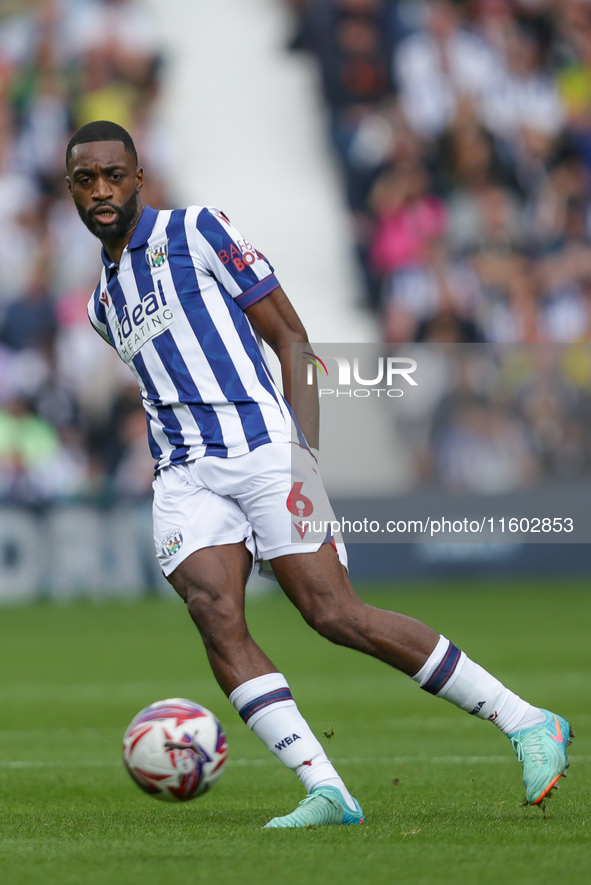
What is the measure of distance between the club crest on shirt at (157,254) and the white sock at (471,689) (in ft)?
4.85

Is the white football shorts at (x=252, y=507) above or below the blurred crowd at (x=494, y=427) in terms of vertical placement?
above

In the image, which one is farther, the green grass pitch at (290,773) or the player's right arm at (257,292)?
the player's right arm at (257,292)

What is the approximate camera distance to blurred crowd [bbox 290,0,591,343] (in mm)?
14758

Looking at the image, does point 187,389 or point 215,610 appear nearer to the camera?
point 215,610

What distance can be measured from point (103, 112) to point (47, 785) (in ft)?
41.2

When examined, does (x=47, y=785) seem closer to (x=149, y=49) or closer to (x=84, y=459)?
(x=84, y=459)

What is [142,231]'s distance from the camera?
420 cm

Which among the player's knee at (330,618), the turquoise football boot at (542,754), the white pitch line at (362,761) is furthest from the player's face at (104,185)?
the white pitch line at (362,761)

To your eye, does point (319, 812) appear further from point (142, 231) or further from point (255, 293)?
point (142, 231)

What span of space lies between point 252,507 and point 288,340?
54 cm

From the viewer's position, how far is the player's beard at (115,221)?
13.5 feet

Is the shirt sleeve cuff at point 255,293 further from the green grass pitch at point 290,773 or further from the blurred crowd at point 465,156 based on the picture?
the blurred crowd at point 465,156

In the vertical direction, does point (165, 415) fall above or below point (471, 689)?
above

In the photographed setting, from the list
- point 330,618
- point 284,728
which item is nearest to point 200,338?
point 330,618
